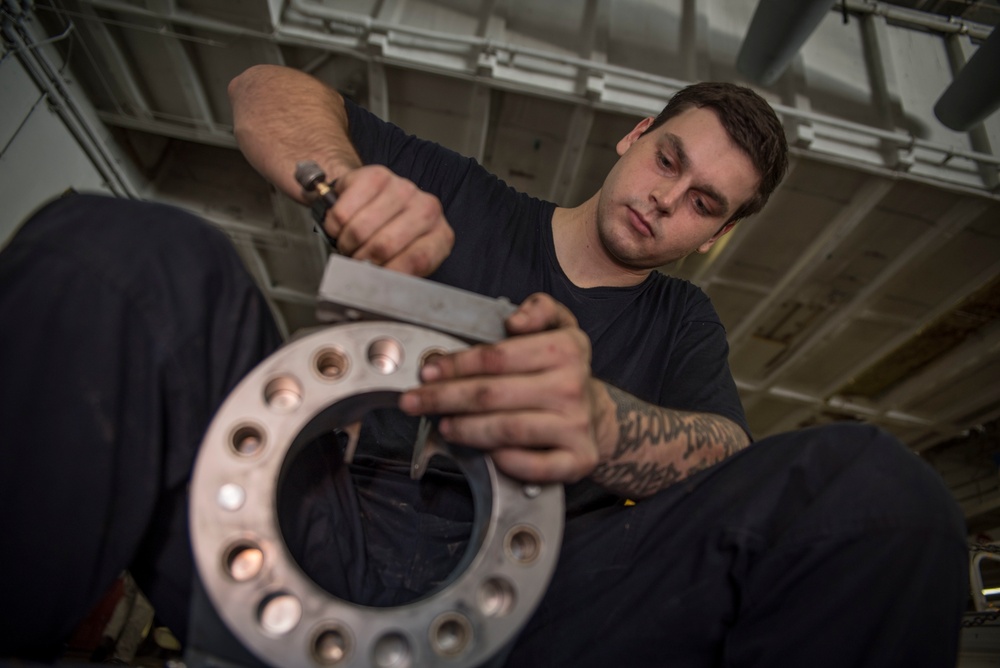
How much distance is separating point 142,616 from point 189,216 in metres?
3.18

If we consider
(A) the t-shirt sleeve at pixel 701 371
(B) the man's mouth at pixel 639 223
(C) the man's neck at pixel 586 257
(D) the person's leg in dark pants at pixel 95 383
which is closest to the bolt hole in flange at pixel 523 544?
(D) the person's leg in dark pants at pixel 95 383

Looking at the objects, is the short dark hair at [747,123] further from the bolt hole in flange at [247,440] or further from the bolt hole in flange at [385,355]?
the bolt hole in flange at [247,440]

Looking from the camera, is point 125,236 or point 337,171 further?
point 337,171

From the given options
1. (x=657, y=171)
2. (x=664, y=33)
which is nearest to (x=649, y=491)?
(x=657, y=171)

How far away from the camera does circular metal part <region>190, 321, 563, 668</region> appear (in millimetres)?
638

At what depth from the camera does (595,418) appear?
2.76ft

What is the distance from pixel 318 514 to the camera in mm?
933

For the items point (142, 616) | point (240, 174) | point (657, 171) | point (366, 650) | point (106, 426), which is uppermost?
point (240, 174)

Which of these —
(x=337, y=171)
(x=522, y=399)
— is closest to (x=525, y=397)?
(x=522, y=399)

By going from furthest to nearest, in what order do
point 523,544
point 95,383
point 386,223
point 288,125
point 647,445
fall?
point 288,125, point 647,445, point 386,223, point 523,544, point 95,383

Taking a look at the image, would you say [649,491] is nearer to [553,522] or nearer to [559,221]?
[553,522]

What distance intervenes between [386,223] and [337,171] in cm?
30

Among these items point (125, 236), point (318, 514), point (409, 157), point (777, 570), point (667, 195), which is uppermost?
point (667, 195)

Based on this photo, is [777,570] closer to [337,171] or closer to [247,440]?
[247,440]
